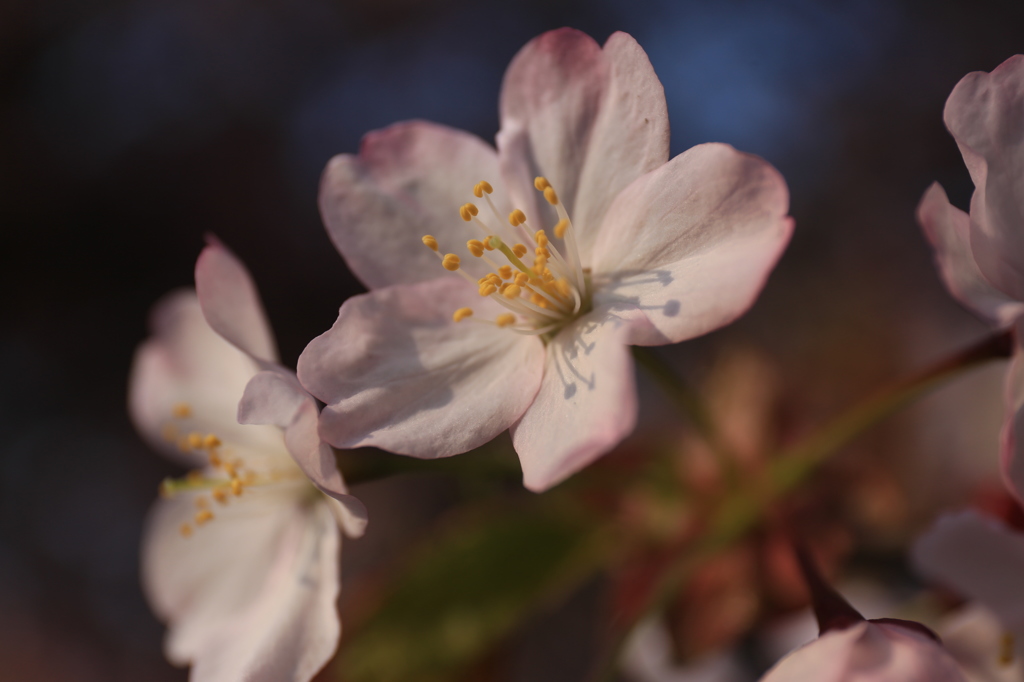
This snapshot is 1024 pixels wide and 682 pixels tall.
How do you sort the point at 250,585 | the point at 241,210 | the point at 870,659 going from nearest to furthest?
the point at 870,659 → the point at 250,585 → the point at 241,210

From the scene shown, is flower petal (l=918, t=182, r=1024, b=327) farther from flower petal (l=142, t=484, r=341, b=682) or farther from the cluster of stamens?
the cluster of stamens

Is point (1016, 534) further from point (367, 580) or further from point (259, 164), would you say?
point (259, 164)

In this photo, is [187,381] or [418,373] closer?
[418,373]

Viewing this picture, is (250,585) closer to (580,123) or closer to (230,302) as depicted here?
(230,302)

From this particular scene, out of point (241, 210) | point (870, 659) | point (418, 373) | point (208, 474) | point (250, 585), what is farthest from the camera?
point (241, 210)

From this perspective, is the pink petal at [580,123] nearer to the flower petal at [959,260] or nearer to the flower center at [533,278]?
the flower center at [533,278]

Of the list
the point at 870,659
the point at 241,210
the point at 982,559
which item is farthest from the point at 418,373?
the point at 241,210
